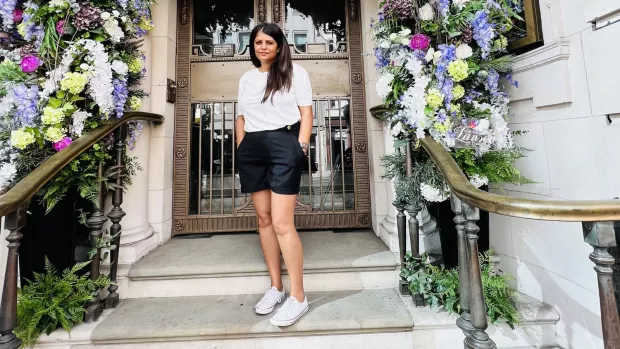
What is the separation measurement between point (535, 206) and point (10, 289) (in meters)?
2.06

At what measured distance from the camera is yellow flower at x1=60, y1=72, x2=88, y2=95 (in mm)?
1485

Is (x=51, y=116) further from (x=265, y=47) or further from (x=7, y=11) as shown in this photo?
(x=265, y=47)

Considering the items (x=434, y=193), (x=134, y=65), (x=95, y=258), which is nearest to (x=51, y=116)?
(x=134, y=65)

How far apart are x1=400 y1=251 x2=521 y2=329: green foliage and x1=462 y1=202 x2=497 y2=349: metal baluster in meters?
0.32

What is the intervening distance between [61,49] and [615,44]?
2875 millimetres

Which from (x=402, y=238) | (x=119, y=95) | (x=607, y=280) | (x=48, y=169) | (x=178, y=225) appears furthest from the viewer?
(x=178, y=225)

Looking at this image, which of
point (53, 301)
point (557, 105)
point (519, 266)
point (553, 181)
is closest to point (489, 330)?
point (519, 266)

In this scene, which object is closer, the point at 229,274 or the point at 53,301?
the point at 53,301

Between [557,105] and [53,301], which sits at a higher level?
[557,105]

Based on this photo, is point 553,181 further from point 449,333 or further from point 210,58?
point 210,58

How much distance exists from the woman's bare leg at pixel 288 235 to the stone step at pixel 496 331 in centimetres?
68

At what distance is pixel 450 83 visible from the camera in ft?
5.07

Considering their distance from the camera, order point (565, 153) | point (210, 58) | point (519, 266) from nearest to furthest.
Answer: point (565, 153)
point (519, 266)
point (210, 58)

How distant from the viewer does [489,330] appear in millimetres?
1519
